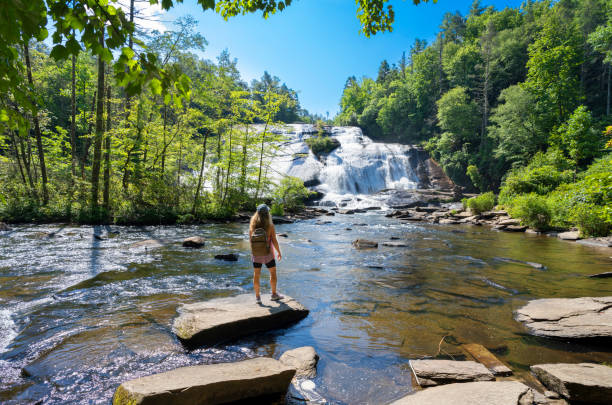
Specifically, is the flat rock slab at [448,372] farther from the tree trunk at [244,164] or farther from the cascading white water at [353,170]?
the cascading white water at [353,170]

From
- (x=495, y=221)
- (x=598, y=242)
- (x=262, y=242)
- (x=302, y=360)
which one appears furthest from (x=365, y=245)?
(x=495, y=221)

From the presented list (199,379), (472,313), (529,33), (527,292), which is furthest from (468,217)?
(529,33)

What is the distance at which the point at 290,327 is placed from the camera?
4.60m

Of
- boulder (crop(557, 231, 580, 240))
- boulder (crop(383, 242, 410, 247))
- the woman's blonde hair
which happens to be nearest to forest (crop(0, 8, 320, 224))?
the woman's blonde hair

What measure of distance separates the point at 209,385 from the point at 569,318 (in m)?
5.40

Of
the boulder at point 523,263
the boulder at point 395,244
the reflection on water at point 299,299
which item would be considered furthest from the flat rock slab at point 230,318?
the boulder at point 395,244

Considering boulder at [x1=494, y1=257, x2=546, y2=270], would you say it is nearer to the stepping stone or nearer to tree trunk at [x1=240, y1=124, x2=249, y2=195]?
the stepping stone

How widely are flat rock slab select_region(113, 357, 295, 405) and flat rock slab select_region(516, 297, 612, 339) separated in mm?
4086

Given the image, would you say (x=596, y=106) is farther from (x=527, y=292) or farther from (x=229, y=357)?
(x=229, y=357)

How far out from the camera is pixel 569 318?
14.5 ft

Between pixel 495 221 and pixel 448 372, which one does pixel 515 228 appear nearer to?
pixel 495 221

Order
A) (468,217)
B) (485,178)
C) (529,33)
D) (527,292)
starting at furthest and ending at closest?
1. (529,33)
2. (485,178)
3. (468,217)
4. (527,292)

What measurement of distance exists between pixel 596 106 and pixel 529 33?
18.5m

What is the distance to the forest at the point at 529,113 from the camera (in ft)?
68.1
